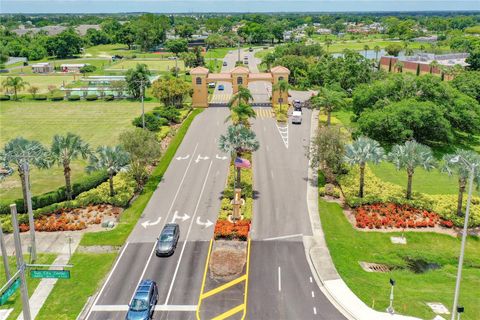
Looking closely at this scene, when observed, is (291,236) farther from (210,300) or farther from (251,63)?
(251,63)

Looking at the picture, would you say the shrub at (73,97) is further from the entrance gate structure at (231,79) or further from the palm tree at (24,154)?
the palm tree at (24,154)

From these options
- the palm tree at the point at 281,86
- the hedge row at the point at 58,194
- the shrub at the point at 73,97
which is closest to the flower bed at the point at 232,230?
the hedge row at the point at 58,194

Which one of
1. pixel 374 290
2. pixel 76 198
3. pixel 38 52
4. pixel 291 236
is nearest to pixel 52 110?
pixel 76 198

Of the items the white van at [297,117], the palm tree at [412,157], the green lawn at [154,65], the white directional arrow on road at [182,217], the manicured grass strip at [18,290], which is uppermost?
the palm tree at [412,157]

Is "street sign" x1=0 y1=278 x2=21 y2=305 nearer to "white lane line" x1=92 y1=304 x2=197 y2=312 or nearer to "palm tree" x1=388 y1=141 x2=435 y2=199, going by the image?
"white lane line" x1=92 y1=304 x2=197 y2=312

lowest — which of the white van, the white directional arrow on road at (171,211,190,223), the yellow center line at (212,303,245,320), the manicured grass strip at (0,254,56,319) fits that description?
the manicured grass strip at (0,254,56,319)

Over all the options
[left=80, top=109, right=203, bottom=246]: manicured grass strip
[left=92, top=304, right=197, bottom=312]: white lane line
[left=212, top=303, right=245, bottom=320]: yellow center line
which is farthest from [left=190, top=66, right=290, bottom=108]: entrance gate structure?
[left=92, top=304, right=197, bottom=312]: white lane line
